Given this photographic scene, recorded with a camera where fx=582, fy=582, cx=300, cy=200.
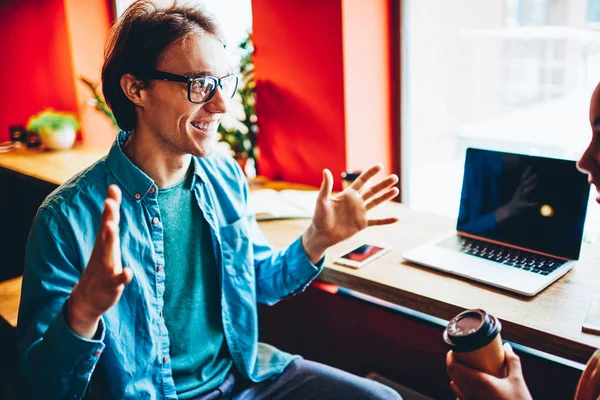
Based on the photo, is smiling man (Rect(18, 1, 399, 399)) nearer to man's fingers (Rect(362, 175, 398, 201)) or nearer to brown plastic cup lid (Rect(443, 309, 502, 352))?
man's fingers (Rect(362, 175, 398, 201))

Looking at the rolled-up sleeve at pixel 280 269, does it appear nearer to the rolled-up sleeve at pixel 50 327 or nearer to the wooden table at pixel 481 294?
the wooden table at pixel 481 294

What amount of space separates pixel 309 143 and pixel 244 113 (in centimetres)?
51

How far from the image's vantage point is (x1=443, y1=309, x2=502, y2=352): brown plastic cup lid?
3.10 ft

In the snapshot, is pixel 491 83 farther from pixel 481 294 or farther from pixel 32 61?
pixel 32 61

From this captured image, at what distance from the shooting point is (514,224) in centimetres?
167

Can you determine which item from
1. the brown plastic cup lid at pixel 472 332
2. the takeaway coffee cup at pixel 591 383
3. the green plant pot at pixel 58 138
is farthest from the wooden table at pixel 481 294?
the green plant pot at pixel 58 138

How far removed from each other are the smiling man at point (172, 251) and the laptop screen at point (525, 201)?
1.14 ft

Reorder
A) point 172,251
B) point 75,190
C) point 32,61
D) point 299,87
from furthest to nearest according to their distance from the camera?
point 32,61 < point 299,87 < point 172,251 < point 75,190

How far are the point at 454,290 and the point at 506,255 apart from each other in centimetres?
26

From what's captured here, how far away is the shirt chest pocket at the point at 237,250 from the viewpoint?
157cm

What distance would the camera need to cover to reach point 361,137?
236 cm

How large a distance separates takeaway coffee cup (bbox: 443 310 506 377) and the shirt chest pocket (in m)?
0.72

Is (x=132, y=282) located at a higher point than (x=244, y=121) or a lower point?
lower

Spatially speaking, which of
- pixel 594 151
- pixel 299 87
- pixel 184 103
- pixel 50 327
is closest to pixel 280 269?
pixel 184 103
